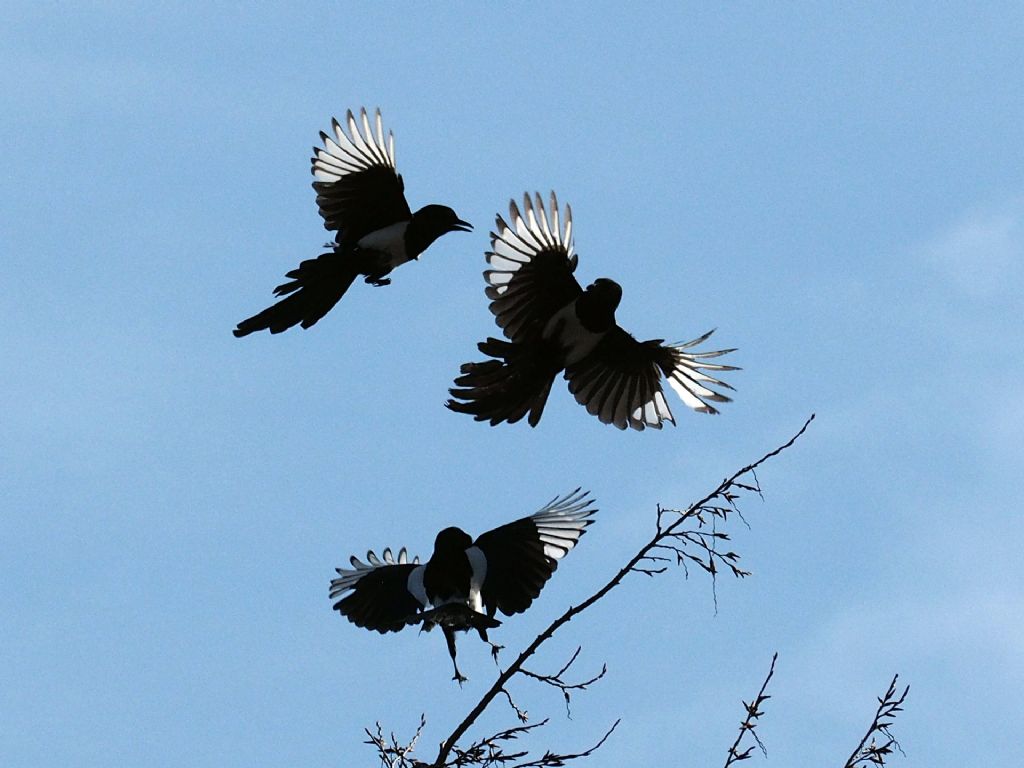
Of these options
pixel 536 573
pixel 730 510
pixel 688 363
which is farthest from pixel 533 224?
pixel 730 510

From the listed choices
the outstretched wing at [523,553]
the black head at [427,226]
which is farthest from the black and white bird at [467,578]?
the black head at [427,226]

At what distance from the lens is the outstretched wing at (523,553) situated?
575 cm

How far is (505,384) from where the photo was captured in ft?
19.9

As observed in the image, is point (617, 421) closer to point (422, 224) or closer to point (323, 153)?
point (422, 224)

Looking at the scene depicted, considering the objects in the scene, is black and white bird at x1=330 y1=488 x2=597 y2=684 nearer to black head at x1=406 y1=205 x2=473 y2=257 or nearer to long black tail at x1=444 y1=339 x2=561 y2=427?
long black tail at x1=444 y1=339 x2=561 y2=427

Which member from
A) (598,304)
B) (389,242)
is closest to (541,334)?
(598,304)

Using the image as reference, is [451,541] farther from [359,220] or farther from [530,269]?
[359,220]

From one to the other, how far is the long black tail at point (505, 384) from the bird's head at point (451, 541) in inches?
16.8

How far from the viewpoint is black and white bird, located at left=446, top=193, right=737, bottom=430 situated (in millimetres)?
6035

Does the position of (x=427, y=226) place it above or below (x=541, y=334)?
above

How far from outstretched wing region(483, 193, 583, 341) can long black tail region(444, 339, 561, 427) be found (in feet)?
0.28

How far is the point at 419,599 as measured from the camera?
588cm

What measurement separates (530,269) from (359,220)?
858 mm

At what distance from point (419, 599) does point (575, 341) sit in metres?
1.16
